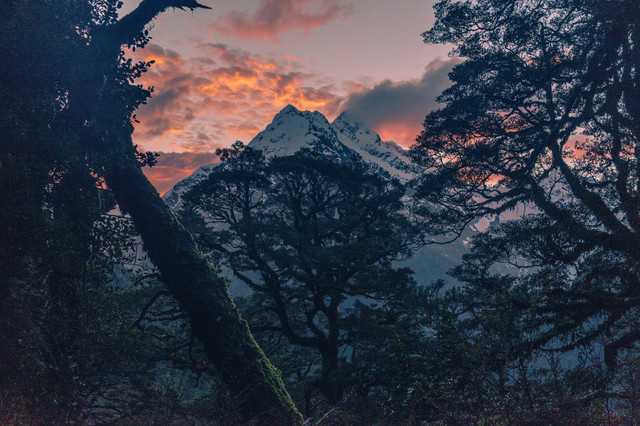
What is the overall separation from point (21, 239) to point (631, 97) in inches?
483

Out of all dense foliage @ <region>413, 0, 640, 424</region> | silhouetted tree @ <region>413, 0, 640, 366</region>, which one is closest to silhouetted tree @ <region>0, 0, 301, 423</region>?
dense foliage @ <region>413, 0, 640, 424</region>

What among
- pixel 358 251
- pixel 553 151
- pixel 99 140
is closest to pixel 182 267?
pixel 99 140

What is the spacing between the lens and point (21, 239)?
4.55 meters

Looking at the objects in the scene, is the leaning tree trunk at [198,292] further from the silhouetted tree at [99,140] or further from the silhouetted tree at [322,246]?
the silhouetted tree at [322,246]

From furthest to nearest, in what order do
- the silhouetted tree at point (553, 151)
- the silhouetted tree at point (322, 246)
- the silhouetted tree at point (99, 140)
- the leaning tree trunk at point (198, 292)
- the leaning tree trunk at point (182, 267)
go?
the silhouetted tree at point (322, 246), the silhouetted tree at point (553, 151), the leaning tree trunk at point (198, 292), the leaning tree trunk at point (182, 267), the silhouetted tree at point (99, 140)

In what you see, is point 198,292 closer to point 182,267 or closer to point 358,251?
point 182,267

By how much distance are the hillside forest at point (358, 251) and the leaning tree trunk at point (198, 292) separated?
0.14 feet

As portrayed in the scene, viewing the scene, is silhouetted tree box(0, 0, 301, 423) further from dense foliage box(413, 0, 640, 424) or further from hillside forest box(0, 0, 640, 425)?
dense foliage box(413, 0, 640, 424)

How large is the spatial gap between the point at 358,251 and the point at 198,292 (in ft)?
25.4

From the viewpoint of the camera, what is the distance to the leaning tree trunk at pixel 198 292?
6.55 meters

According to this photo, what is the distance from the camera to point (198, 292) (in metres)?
6.84

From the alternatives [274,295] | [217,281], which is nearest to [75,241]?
[217,281]

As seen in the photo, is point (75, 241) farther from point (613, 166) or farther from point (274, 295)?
point (613, 166)

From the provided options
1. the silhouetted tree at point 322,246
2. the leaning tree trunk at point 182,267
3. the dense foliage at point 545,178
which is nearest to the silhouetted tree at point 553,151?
the dense foliage at point 545,178
